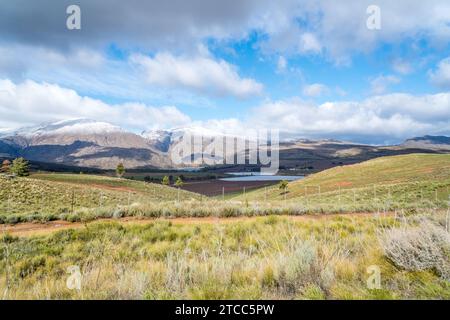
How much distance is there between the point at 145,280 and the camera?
15.4 ft

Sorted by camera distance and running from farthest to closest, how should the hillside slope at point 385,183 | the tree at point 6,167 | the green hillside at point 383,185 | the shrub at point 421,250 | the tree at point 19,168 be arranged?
the tree at point 6,167, the tree at point 19,168, the hillside slope at point 385,183, the green hillside at point 383,185, the shrub at point 421,250

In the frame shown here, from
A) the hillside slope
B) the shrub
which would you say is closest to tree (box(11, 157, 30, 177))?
the hillside slope

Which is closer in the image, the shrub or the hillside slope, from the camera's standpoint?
the shrub

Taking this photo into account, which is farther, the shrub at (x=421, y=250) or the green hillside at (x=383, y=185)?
the green hillside at (x=383, y=185)

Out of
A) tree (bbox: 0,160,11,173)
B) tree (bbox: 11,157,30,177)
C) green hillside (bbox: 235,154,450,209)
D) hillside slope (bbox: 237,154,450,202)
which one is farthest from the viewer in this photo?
tree (bbox: 0,160,11,173)

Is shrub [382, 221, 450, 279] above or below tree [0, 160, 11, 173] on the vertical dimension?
above

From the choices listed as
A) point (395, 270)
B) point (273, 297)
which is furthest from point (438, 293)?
point (273, 297)

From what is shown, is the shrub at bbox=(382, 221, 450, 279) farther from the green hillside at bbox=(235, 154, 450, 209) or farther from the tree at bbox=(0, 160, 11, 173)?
the tree at bbox=(0, 160, 11, 173)

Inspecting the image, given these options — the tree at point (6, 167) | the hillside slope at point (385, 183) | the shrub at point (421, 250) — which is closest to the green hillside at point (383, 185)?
the hillside slope at point (385, 183)

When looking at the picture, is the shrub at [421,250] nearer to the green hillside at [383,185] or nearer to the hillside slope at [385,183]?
the green hillside at [383,185]

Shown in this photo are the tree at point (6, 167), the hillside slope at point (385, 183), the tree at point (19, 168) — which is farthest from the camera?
the tree at point (6, 167)

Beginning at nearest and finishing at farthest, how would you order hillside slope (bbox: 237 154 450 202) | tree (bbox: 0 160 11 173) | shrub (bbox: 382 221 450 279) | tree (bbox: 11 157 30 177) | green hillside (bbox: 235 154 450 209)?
shrub (bbox: 382 221 450 279)
green hillside (bbox: 235 154 450 209)
hillside slope (bbox: 237 154 450 202)
tree (bbox: 11 157 30 177)
tree (bbox: 0 160 11 173)
